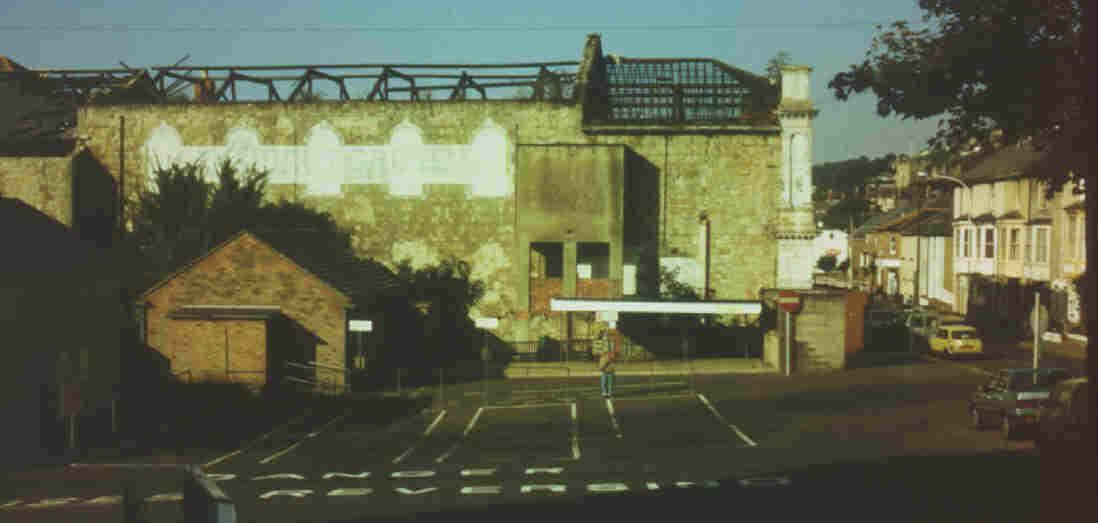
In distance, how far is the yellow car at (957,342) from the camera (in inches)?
1602

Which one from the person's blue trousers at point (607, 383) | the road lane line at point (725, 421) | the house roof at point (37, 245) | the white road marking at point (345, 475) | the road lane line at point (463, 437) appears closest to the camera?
the white road marking at point (345, 475)

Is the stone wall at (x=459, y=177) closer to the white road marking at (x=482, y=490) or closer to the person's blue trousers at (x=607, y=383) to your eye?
the person's blue trousers at (x=607, y=383)

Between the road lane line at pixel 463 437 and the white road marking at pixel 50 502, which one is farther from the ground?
the white road marking at pixel 50 502

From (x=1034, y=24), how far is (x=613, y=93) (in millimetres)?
32247

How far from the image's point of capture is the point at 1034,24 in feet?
55.7

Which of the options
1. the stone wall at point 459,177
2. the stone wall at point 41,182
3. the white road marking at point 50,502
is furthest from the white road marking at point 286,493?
the stone wall at point 41,182

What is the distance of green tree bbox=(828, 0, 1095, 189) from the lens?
16594 mm

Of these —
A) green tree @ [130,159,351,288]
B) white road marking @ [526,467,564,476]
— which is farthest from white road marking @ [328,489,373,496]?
green tree @ [130,159,351,288]

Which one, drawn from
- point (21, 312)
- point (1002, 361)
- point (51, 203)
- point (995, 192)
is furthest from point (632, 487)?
point (995, 192)

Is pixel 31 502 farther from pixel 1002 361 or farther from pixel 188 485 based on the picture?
pixel 1002 361

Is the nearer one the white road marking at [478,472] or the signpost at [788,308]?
the white road marking at [478,472]

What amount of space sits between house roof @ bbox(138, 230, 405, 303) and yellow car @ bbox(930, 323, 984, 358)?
22449 millimetres

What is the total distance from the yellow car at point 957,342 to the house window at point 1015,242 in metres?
18.8

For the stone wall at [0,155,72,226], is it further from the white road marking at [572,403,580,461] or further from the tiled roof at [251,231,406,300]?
the white road marking at [572,403,580,461]
